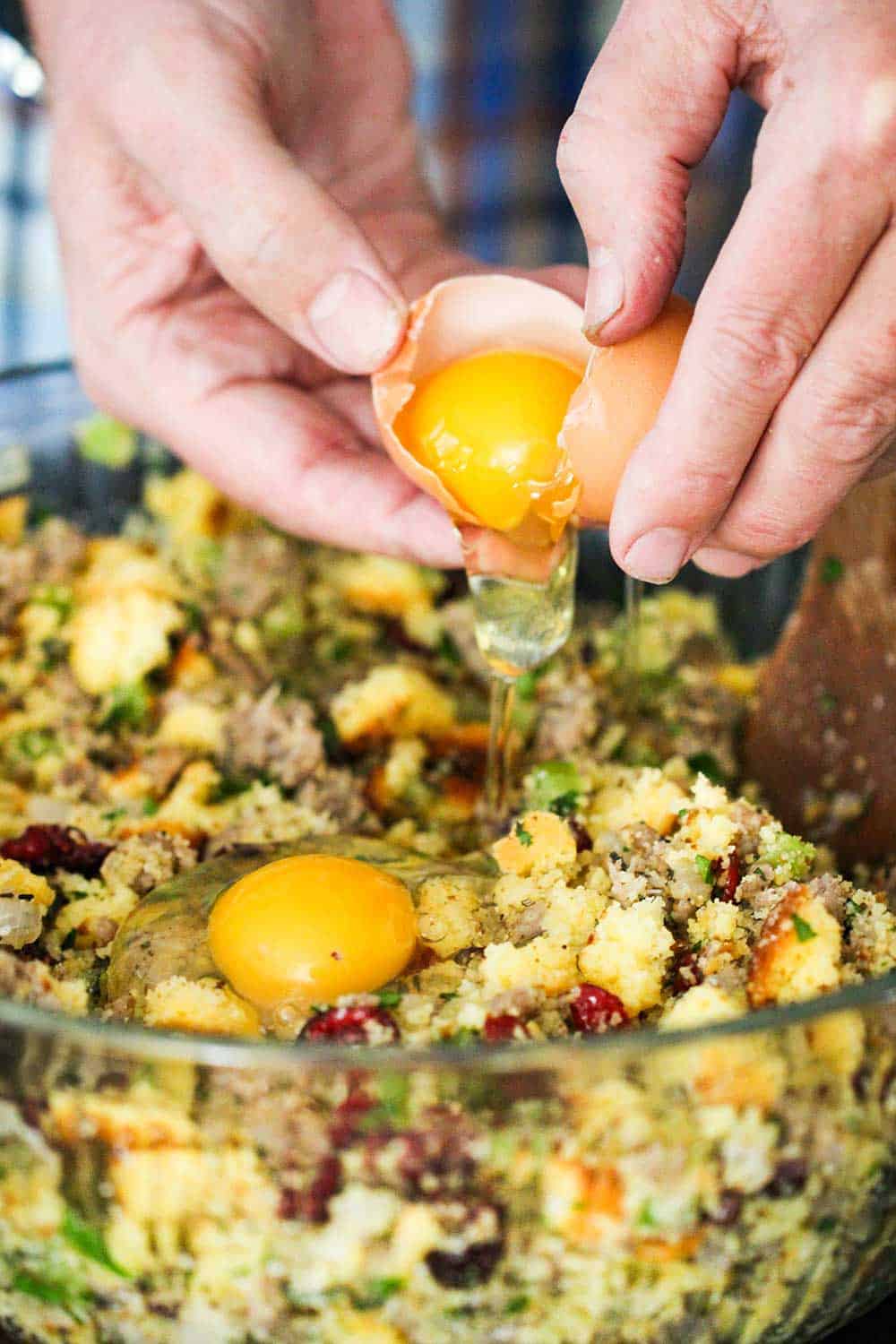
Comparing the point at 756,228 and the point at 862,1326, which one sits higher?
the point at 756,228

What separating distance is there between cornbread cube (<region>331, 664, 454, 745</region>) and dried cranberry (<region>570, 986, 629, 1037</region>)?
0.75 meters

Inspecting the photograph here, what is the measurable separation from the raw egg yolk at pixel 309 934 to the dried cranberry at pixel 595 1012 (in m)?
0.19

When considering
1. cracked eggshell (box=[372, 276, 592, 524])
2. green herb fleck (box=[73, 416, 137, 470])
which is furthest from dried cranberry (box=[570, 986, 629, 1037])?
green herb fleck (box=[73, 416, 137, 470])

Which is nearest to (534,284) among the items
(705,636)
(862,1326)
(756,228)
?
(756,228)

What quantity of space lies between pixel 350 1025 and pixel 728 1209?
31cm

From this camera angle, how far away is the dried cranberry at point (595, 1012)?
1116mm

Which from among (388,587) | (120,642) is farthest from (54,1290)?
(388,587)

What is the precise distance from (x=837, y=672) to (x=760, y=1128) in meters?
0.98

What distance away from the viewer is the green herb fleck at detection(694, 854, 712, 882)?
129 centimetres

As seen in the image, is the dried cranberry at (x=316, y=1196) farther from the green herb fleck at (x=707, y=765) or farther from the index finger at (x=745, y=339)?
the green herb fleck at (x=707, y=765)

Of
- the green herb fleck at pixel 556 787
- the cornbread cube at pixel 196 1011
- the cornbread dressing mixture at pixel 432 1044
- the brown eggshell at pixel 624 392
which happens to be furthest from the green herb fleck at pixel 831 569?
the cornbread cube at pixel 196 1011

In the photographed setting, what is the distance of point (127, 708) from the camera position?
1.88m

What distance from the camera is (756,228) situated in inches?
42.1

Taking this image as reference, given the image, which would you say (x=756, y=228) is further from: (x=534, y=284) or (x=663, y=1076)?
(x=663, y=1076)
